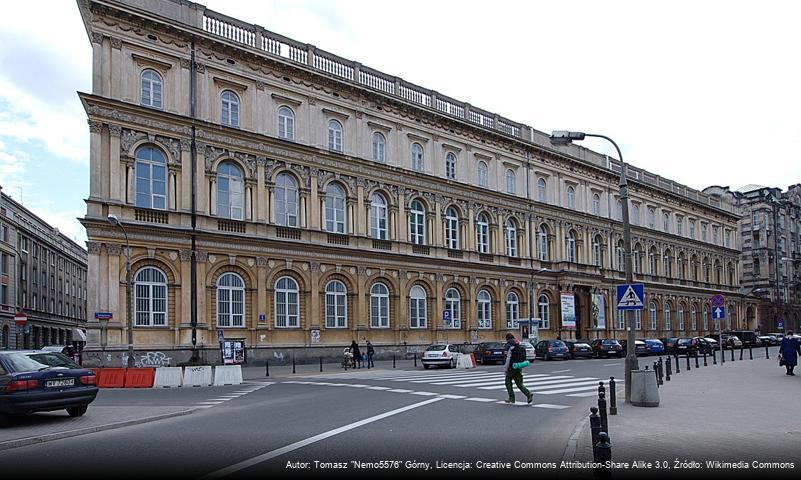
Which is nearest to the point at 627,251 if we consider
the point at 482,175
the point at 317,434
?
the point at 317,434

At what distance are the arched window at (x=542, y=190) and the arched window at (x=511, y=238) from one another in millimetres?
4251

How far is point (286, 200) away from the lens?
3934 centimetres

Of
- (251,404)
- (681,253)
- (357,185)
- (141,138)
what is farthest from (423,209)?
(681,253)

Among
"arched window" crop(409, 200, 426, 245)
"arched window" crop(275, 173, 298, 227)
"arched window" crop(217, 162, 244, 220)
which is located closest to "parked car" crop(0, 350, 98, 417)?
"arched window" crop(217, 162, 244, 220)

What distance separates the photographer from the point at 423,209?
46812 mm

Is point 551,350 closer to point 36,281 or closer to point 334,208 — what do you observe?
point 334,208

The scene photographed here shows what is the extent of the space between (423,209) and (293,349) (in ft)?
45.6

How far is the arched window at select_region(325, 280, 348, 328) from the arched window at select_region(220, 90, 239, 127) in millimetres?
10432

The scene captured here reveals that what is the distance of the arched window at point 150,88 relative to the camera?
3441 cm

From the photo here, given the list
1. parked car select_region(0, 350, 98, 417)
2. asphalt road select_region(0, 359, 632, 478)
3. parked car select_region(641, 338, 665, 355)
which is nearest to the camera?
asphalt road select_region(0, 359, 632, 478)

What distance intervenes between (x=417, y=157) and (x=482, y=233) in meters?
7.98

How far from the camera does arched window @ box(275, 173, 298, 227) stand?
128ft

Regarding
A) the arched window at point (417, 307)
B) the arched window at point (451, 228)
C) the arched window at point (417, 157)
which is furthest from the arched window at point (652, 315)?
the arched window at point (417, 157)

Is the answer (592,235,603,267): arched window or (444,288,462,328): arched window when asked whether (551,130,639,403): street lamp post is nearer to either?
(444,288,462,328): arched window
